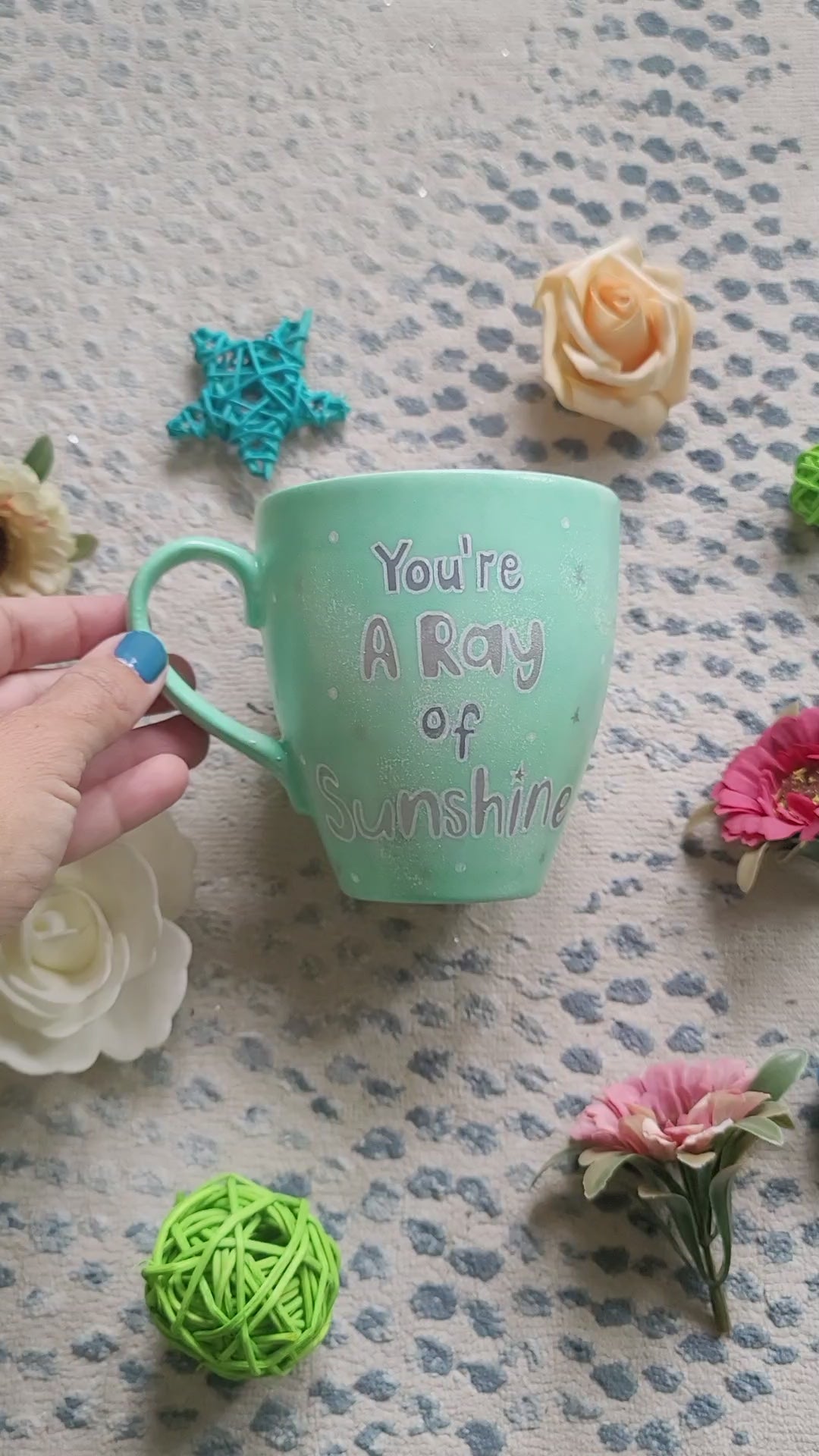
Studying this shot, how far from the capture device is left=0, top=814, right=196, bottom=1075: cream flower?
569 mm

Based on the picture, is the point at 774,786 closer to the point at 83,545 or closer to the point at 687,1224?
the point at 687,1224

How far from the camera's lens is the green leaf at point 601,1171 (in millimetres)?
549

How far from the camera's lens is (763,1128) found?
0.55 metres

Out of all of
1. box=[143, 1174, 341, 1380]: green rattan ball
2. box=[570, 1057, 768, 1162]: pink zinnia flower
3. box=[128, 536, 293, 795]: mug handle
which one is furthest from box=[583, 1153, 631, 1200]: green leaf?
box=[128, 536, 293, 795]: mug handle

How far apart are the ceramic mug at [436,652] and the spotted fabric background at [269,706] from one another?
0.10m

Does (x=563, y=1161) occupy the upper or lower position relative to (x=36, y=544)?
lower

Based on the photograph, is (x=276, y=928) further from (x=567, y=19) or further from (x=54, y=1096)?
(x=567, y=19)

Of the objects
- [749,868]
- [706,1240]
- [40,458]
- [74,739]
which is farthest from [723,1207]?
[40,458]

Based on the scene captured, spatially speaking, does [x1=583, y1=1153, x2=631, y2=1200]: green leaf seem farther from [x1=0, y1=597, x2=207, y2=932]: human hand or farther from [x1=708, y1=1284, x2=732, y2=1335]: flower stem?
[x1=0, y1=597, x2=207, y2=932]: human hand

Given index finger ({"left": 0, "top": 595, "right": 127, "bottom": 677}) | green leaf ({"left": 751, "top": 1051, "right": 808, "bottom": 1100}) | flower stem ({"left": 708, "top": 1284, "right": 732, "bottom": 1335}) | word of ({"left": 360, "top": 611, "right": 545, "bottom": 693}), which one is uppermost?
word of ({"left": 360, "top": 611, "right": 545, "bottom": 693})

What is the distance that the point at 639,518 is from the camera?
26.3 inches

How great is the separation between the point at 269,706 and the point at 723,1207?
13.4 inches

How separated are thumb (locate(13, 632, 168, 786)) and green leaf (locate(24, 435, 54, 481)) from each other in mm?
152

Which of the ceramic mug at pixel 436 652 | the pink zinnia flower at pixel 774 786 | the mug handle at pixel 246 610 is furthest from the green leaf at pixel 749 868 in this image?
the mug handle at pixel 246 610
